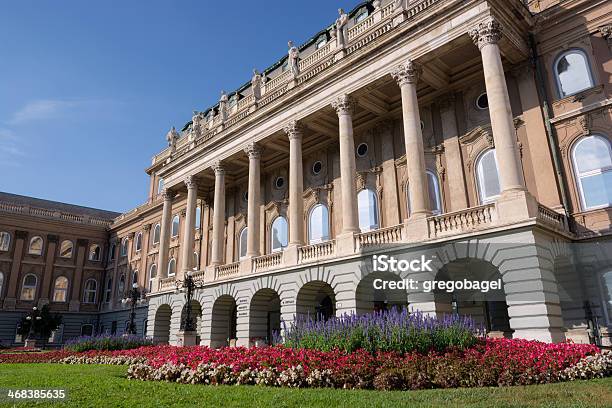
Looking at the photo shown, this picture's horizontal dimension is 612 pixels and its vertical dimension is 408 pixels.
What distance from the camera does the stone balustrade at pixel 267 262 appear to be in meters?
24.5

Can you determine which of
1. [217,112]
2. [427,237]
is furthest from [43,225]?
[427,237]

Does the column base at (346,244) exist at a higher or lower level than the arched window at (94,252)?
lower

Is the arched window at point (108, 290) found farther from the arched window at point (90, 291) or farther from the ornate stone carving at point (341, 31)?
the ornate stone carving at point (341, 31)

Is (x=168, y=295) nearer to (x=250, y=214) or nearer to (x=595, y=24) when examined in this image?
(x=250, y=214)

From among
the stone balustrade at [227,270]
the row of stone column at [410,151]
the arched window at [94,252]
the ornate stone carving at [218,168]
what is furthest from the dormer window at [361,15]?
the arched window at [94,252]

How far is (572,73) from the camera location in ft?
63.5

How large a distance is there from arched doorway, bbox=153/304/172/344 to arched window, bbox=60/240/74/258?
24.8m

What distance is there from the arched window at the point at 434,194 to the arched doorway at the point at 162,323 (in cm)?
2135

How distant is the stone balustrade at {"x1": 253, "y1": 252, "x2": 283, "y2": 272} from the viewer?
2448 centimetres

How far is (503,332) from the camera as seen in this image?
1895cm

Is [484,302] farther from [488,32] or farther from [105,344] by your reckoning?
[105,344]

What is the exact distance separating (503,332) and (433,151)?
9.47 metres

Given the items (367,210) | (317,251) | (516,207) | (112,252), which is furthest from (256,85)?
Result: (112,252)

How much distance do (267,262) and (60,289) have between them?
36423mm
